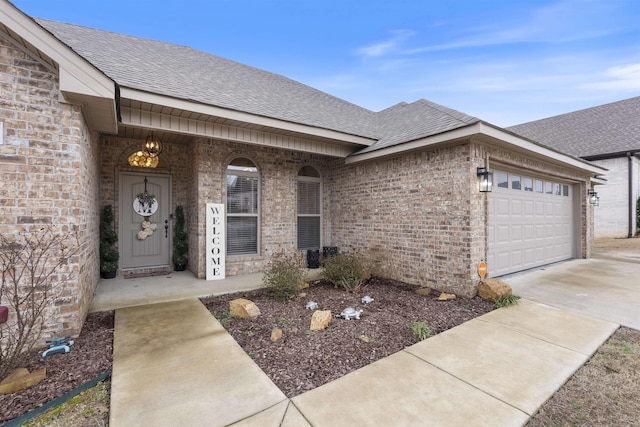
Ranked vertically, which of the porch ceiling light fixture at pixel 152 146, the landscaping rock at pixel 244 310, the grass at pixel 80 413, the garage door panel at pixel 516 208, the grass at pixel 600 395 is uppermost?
the porch ceiling light fixture at pixel 152 146

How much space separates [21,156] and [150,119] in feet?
6.40

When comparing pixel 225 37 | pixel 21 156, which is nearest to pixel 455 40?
pixel 225 37

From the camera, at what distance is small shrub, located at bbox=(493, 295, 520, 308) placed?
4.36 meters

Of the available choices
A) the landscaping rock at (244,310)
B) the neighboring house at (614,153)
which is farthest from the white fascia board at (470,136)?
the neighboring house at (614,153)

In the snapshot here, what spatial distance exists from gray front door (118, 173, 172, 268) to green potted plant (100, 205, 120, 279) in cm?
33

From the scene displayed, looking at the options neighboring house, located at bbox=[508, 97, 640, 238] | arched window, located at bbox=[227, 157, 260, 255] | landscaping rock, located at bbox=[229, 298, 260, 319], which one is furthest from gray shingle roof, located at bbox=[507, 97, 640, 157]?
landscaping rock, located at bbox=[229, 298, 260, 319]

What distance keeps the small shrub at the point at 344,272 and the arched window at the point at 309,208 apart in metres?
2.03

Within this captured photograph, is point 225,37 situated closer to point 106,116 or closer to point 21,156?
point 106,116

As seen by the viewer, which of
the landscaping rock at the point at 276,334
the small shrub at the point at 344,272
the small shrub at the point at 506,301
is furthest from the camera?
the small shrub at the point at 344,272

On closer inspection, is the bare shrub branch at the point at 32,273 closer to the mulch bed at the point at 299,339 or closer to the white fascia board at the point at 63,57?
the mulch bed at the point at 299,339

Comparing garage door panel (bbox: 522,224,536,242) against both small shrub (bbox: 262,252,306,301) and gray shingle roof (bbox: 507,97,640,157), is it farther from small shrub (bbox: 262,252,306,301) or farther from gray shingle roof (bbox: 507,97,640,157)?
gray shingle roof (bbox: 507,97,640,157)

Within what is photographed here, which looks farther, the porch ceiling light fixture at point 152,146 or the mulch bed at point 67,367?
the porch ceiling light fixture at point 152,146

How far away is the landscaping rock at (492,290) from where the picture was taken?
4504mm

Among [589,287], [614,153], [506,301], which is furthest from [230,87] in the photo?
[614,153]
